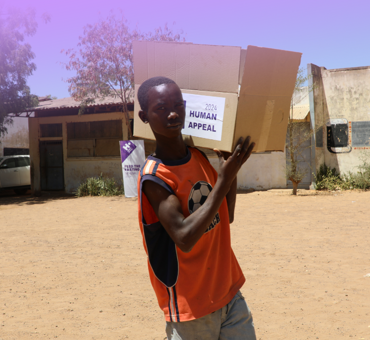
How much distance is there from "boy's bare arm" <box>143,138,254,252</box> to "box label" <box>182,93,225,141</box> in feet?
0.62

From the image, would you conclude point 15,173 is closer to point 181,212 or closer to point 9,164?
point 9,164

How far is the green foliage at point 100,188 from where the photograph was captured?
13462 millimetres

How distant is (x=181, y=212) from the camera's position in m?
1.35

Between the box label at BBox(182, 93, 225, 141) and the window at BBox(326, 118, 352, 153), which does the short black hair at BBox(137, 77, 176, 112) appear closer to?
the box label at BBox(182, 93, 225, 141)

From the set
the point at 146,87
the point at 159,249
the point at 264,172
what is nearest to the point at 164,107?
the point at 146,87

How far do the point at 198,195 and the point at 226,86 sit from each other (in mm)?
439

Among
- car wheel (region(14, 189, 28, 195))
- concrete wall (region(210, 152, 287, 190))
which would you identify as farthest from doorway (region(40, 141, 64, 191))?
concrete wall (region(210, 152, 287, 190))

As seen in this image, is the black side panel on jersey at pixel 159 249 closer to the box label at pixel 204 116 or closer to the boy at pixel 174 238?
the boy at pixel 174 238

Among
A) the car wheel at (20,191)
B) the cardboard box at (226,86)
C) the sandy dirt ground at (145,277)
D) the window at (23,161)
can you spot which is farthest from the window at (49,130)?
the cardboard box at (226,86)

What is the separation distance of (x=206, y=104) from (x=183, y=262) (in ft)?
1.99

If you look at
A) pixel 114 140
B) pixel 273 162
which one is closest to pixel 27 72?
pixel 114 140

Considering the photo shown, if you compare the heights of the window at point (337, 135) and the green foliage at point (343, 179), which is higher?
the window at point (337, 135)

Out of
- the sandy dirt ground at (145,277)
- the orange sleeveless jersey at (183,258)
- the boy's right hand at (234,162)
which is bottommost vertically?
the sandy dirt ground at (145,277)

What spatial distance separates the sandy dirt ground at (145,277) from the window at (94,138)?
6228mm
